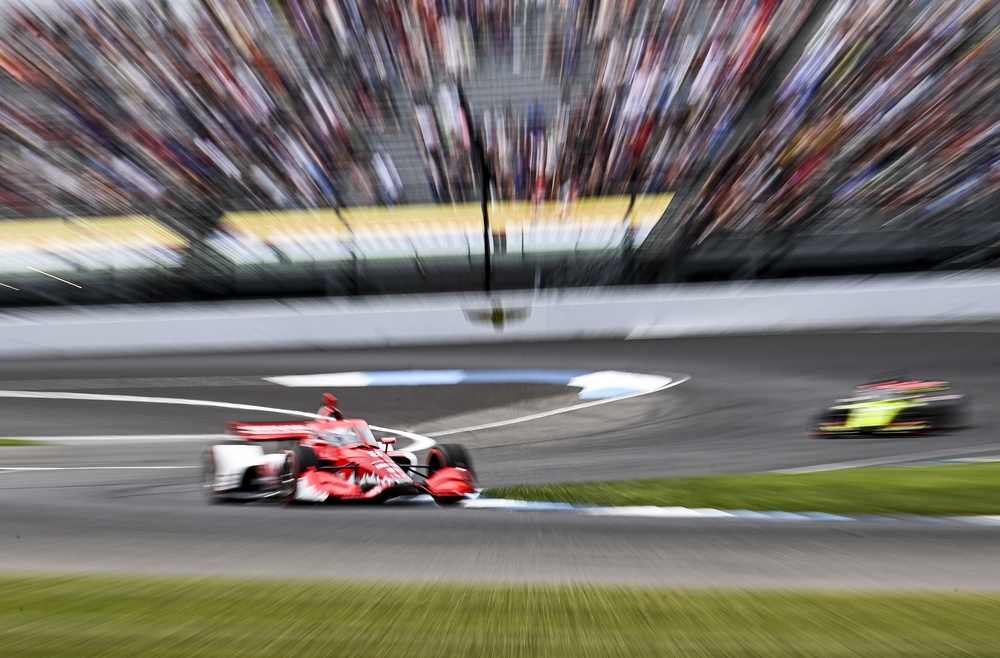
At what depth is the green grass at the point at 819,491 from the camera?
4375 mm

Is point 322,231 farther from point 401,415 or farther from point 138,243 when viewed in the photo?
Result: point 401,415

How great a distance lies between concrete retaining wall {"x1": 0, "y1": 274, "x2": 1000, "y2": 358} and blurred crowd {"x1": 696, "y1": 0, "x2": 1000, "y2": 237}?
2.04 metres

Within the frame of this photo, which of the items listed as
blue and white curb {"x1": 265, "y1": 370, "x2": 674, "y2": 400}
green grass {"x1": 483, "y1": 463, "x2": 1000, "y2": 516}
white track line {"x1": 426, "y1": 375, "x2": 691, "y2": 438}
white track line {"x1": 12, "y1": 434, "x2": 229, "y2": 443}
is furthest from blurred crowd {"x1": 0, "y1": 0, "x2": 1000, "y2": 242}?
green grass {"x1": 483, "y1": 463, "x2": 1000, "y2": 516}

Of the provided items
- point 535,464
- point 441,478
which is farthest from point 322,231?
point 441,478

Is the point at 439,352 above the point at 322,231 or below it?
below

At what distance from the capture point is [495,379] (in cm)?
1122

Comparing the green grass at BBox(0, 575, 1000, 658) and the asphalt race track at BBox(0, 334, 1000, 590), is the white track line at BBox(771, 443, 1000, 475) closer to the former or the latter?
the asphalt race track at BBox(0, 334, 1000, 590)

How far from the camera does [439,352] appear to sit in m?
12.2

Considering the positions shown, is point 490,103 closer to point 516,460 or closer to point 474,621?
point 516,460

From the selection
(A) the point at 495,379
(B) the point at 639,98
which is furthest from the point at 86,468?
(B) the point at 639,98

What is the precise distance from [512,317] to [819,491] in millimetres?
8013

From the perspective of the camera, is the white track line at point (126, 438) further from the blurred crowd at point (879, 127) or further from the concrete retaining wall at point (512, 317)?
the blurred crowd at point (879, 127)

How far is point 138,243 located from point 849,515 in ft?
45.3

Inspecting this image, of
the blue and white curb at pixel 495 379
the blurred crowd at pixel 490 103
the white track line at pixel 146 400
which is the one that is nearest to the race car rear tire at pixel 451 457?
the white track line at pixel 146 400
